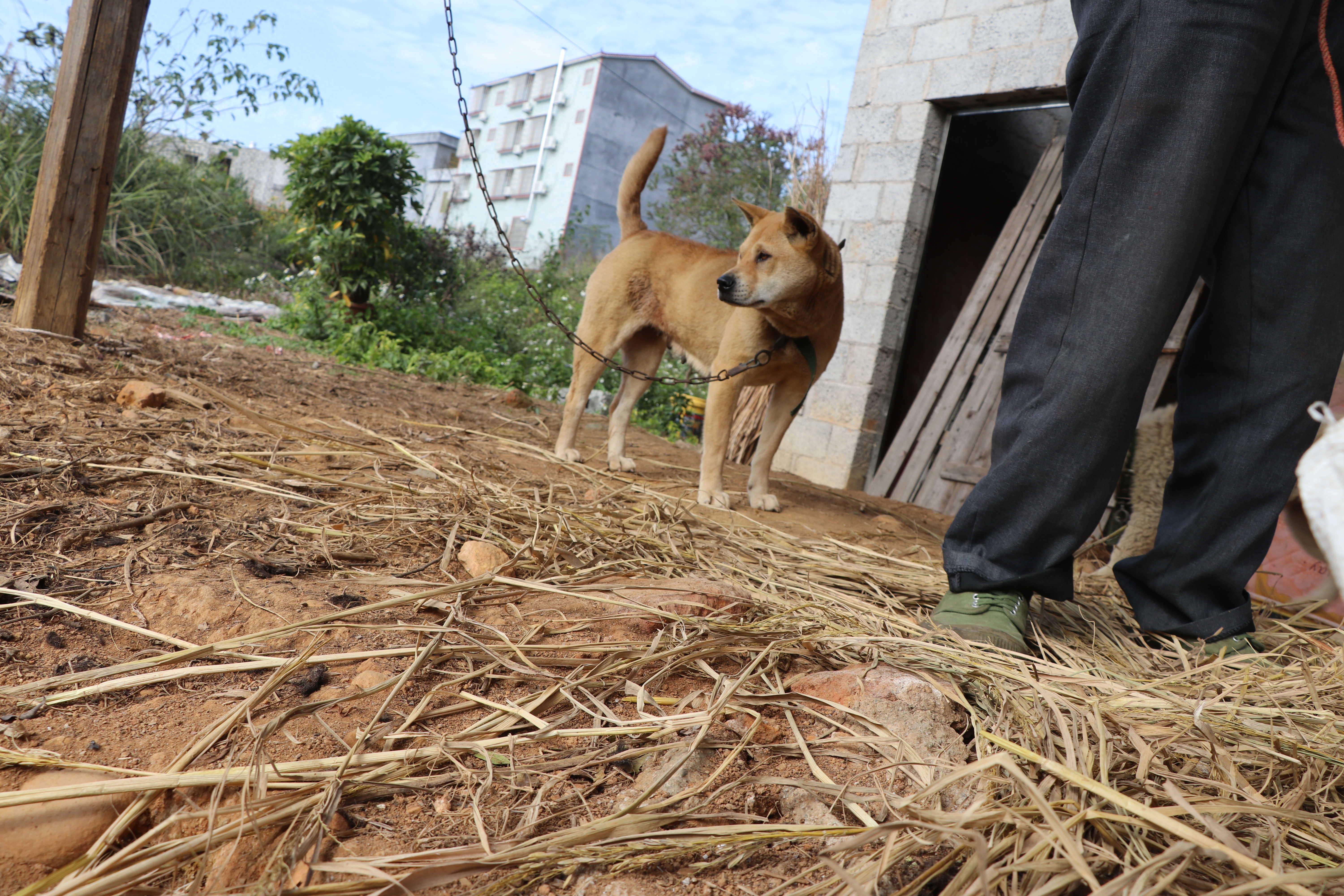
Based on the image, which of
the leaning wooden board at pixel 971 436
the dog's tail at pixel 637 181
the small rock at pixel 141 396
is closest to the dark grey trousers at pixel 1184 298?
the dog's tail at pixel 637 181

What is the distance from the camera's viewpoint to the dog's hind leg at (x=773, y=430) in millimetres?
3445

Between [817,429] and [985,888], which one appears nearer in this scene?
[985,888]

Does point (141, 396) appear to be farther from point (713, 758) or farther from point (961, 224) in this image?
point (961, 224)

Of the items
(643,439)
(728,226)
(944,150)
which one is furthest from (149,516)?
(728,226)

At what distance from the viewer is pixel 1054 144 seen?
4.64m

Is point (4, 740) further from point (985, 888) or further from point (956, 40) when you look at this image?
point (956, 40)

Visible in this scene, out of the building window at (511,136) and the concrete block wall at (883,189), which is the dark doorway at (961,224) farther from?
the building window at (511,136)

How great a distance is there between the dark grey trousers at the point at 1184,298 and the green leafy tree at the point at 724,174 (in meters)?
10.7

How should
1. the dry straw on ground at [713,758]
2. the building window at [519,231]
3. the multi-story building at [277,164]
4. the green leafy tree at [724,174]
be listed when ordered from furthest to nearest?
1. the building window at [519,231]
2. the green leafy tree at [724,174]
3. the multi-story building at [277,164]
4. the dry straw on ground at [713,758]

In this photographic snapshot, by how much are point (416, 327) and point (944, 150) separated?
5108mm

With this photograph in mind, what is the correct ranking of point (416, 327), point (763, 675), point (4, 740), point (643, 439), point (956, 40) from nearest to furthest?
point (4, 740) → point (763, 675) → point (956, 40) → point (643, 439) → point (416, 327)

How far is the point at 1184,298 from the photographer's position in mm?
1471

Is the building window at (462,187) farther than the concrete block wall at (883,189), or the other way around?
the building window at (462,187)

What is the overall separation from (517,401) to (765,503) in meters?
2.77
